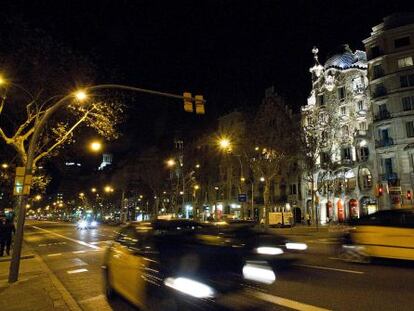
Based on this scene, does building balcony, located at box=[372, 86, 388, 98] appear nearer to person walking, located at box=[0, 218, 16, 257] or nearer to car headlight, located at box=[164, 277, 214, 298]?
person walking, located at box=[0, 218, 16, 257]

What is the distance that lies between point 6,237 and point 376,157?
39.7 meters

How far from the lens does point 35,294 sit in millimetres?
9344

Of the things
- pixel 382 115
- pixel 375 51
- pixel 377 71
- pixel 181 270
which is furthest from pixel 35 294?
pixel 375 51

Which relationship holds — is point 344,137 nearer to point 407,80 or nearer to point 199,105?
point 407,80

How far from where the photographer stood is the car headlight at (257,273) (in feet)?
22.3

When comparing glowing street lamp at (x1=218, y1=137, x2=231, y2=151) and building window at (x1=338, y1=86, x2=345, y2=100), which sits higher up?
building window at (x1=338, y1=86, x2=345, y2=100)

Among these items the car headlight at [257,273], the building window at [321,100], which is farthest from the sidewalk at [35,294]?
the building window at [321,100]

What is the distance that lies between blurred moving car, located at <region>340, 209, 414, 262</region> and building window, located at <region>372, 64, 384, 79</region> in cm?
3724

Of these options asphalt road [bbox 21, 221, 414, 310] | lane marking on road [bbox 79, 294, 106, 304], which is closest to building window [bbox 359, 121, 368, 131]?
asphalt road [bbox 21, 221, 414, 310]

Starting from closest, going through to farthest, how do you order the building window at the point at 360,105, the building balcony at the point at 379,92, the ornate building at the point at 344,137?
the building balcony at the point at 379,92 → the ornate building at the point at 344,137 → the building window at the point at 360,105

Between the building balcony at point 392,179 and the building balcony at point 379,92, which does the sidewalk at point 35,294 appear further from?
the building balcony at point 379,92

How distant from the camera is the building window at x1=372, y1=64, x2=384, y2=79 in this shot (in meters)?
44.5

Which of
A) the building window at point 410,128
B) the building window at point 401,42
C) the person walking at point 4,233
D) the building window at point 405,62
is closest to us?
the person walking at point 4,233

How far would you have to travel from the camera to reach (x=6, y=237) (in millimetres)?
19234
